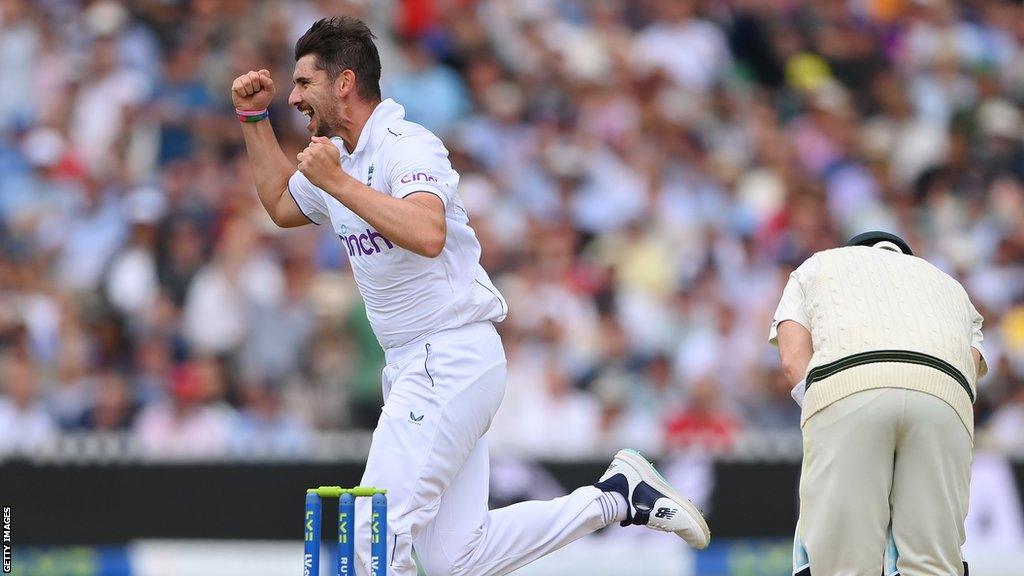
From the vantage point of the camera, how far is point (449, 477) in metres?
6.17

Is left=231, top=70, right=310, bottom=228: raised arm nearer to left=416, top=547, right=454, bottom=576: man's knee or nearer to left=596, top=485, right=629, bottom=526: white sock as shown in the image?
left=416, top=547, right=454, bottom=576: man's knee

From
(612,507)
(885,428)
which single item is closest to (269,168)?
(612,507)

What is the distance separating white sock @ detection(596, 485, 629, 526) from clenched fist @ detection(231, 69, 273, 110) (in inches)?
81.3

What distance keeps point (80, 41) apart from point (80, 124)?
0.90 m

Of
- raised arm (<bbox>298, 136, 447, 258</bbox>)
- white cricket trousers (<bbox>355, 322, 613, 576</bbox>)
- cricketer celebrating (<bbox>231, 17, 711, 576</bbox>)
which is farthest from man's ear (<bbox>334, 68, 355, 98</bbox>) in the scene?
white cricket trousers (<bbox>355, 322, 613, 576</bbox>)

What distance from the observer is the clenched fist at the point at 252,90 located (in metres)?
6.62

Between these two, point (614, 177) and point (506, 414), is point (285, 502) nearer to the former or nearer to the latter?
point (506, 414)

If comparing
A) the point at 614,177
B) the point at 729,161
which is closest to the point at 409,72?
the point at 614,177

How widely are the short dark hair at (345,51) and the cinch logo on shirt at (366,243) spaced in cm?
54

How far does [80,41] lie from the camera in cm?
1377

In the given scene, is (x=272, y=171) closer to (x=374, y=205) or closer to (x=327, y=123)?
(x=327, y=123)

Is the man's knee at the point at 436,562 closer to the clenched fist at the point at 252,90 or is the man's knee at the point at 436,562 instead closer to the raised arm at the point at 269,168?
the raised arm at the point at 269,168

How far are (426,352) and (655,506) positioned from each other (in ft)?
3.69

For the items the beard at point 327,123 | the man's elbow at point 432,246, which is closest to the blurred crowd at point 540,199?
the beard at point 327,123
